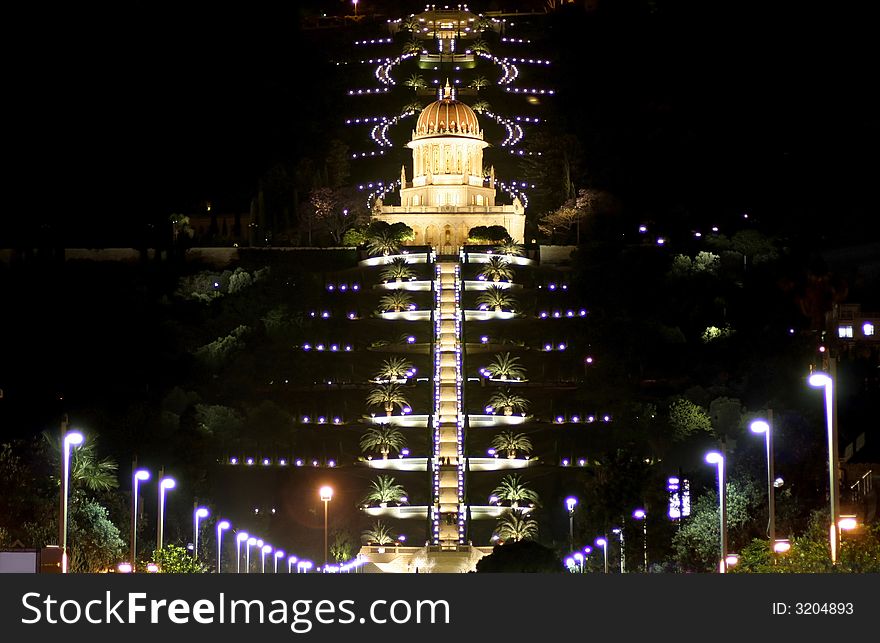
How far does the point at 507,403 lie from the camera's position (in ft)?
299

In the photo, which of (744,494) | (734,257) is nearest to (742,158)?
(734,257)

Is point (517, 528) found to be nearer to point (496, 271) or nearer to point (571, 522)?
point (571, 522)

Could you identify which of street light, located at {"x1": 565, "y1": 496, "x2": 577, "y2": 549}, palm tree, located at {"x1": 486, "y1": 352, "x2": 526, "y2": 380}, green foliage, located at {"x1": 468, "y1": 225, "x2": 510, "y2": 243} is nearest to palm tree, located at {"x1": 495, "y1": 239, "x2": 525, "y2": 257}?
green foliage, located at {"x1": 468, "y1": 225, "x2": 510, "y2": 243}

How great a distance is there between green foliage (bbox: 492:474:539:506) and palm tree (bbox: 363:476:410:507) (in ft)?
13.5

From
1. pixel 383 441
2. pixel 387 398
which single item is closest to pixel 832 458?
pixel 383 441

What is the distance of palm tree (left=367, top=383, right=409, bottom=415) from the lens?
302 feet

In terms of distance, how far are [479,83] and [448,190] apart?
4358cm

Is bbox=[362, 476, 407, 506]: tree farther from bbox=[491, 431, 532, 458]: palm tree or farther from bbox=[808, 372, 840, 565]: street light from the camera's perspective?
bbox=[808, 372, 840, 565]: street light

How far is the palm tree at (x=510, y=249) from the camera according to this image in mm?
113750

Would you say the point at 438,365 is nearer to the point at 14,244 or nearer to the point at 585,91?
the point at 14,244

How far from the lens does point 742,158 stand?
500 ft

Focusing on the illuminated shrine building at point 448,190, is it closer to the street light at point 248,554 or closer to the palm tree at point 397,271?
the palm tree at point 397,271

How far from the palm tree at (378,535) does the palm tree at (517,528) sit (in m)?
4.54

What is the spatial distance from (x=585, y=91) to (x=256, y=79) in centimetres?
2944
